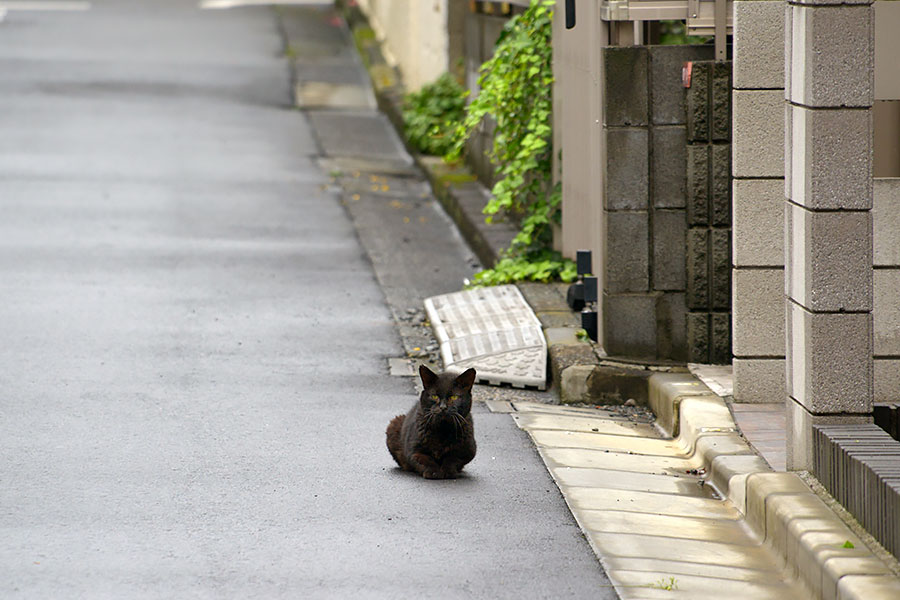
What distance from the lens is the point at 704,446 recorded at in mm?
7938

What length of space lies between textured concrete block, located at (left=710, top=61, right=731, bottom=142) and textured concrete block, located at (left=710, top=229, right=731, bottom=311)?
0.62m

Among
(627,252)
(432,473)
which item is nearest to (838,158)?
(432,473)

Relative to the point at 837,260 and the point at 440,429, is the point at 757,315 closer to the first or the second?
the point at 837,260

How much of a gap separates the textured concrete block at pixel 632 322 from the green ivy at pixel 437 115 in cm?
847

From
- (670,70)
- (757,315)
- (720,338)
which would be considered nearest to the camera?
(757,315)

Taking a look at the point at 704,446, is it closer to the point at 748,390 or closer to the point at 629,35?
the point at 748,390

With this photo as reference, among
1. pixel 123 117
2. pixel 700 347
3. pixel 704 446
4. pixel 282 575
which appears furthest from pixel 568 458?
pixel 123 117

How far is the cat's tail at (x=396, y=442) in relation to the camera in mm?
7695

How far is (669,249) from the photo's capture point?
31.3 feet

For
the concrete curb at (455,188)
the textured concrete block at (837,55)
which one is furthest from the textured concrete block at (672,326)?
the concrete curb at (455,188)

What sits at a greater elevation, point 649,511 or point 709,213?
point 709,213

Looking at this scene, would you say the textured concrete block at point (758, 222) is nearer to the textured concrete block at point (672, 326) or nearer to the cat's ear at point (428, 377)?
the textured concrete block at point (672, 326)

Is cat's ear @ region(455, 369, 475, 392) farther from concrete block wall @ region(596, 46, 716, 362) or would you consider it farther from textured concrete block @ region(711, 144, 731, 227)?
textured concrete block @ region(711, 144, 731, 227)

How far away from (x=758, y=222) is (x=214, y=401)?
346 cm
